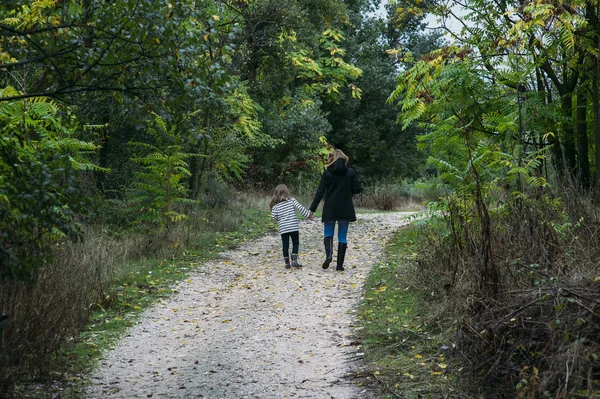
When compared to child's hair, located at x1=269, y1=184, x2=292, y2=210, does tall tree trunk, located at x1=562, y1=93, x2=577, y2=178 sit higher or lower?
higher

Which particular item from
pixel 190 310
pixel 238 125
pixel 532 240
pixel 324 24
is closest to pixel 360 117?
pixel 324 24

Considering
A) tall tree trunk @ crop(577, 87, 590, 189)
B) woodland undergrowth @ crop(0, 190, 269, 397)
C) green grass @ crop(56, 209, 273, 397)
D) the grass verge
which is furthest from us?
tall tree trunk @ crop(577, 87, 590, 189)

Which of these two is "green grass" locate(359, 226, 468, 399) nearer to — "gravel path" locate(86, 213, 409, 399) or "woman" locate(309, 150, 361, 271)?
"gravel path" locate(86, 213, 409, 399)

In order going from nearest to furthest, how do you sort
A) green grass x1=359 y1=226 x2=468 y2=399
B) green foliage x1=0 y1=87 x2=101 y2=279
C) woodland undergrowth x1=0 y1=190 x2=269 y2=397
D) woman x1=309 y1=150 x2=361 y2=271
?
green foliage x1=0 y1=87 x2=101 y2=279
green grass x1=359 y1=226 x2=468 y2=399
woodland undergrowth x1=0 y1=190 x2=269 y2=397
woman x1=309 y1=150 x2=361 y2=271

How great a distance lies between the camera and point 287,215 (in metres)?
12.0

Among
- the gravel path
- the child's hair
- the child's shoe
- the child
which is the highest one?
the child's hair

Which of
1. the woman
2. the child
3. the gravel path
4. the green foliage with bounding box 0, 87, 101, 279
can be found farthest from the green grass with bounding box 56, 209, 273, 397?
the woman

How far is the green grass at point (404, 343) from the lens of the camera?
562 cm

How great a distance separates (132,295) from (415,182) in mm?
5056

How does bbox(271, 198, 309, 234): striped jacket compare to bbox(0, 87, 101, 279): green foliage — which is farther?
bbox(271, 198, 309, 234): striped jacket

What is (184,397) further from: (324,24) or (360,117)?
(360,117)

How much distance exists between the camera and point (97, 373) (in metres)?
6.46

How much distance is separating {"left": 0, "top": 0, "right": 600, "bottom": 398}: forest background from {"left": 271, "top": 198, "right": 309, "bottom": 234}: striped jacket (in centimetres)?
232

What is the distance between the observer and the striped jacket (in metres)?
11.9
